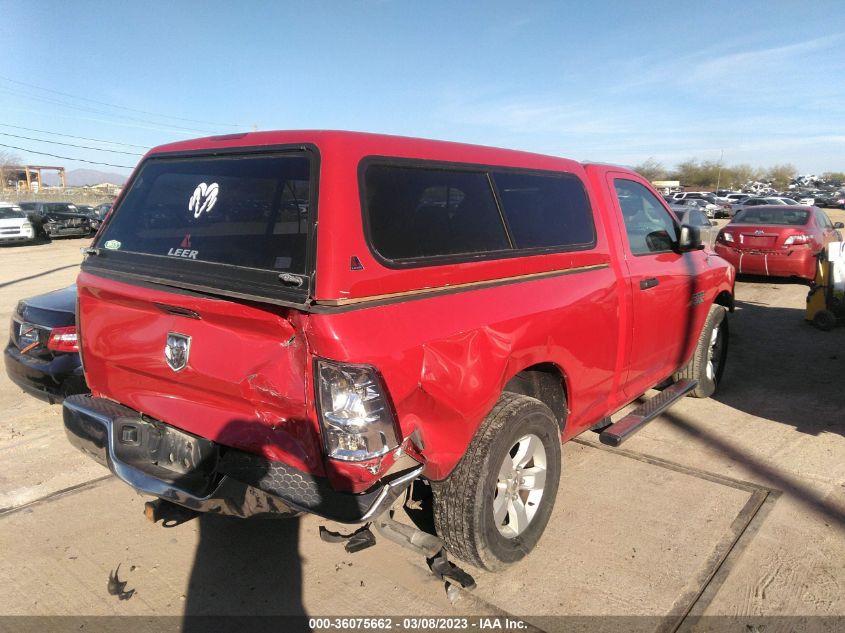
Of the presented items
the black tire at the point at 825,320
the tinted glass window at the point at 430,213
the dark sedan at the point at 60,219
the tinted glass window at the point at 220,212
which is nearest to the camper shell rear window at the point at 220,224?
the tinted glass window at the point at 220,212

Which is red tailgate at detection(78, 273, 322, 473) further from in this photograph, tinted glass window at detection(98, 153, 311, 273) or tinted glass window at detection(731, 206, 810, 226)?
tinted glass window at detection(731, 206, 810, 226)

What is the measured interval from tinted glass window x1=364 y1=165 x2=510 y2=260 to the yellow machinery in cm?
637

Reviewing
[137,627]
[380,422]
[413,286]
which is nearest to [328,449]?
[380,422]

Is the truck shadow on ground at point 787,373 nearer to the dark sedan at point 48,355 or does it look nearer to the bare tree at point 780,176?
the dark sedan at point 48,355

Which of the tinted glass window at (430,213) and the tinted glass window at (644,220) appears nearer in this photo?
the tinted glass window at (430,213)

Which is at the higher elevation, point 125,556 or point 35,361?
point 35,361

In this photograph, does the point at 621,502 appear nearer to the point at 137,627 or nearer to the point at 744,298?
the point at 137,627

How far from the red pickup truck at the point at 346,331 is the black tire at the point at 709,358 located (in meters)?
1.77

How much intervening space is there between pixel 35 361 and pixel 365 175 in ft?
9.74

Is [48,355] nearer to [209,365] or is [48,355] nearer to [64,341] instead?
[64,341]

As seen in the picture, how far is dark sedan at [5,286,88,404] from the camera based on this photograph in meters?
4.14

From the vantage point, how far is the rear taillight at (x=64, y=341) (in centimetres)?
415

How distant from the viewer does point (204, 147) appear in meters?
3.19

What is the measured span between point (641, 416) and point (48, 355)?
3932 millimetres
